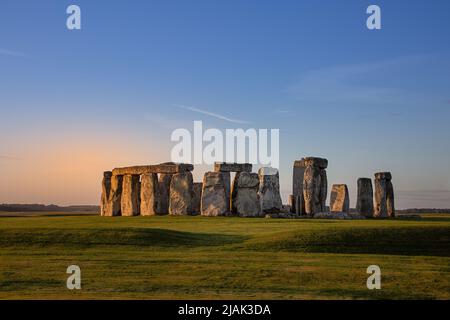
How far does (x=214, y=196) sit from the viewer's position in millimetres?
36312

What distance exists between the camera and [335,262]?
58.7ft

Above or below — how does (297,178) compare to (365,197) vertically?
above

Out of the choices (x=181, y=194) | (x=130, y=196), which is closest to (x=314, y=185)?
(x=181, y=194)

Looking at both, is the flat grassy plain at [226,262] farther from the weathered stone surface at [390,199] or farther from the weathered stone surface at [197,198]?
the weathered stone surface at [390,199]

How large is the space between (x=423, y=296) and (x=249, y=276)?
13.1 ft

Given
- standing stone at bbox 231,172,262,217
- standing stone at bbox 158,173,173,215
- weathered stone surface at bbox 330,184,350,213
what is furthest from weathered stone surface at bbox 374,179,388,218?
standing stone at bbox 158,173,173,215

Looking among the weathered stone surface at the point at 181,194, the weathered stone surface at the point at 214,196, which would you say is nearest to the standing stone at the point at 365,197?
the weathered stone surface at the point at 214,196

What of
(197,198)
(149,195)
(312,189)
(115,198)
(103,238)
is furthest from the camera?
(115,198)

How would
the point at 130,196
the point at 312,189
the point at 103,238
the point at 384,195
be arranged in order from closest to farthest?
the point at 103,238 → the point at 312,189 → the point at 384,195 → the point at 130,196

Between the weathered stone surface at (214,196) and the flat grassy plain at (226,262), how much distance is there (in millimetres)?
8383

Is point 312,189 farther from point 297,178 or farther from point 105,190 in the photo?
point 105,190

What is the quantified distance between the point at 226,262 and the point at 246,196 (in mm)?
18660

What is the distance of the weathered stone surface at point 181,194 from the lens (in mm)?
37469

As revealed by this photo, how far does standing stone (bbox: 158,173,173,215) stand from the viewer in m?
40.0
